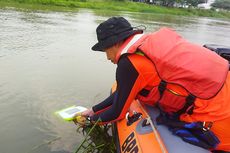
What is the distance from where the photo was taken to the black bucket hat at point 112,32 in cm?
303

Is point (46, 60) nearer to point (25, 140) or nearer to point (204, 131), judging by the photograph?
point (25, 140)

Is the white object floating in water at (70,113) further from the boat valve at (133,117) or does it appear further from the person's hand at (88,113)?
the boat valve at (133,117)

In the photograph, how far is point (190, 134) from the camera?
277cm

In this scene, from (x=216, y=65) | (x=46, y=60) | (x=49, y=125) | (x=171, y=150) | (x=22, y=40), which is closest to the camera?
(x=171, y=150)

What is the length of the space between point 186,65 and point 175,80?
147 millimetres

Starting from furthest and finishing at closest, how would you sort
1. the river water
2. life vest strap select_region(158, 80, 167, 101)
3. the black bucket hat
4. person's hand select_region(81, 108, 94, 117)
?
the river water, person's hand select_region(81, 108, 94, 117), the black bucket hat, life vest strap select_region(158, 80, 167, 101)

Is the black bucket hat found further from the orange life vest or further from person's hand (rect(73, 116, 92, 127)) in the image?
person's hand (rect(73, 116, 92, 127))

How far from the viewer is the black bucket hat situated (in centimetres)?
303

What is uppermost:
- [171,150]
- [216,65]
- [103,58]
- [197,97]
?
[216,65]

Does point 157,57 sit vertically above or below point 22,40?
above

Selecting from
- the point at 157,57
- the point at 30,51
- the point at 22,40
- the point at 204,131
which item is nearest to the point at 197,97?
the point at 204,131

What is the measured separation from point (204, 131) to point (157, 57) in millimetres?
689

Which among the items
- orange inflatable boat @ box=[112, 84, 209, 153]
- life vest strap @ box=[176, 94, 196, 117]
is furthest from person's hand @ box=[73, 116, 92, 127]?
life vest strap @ box=[176, 94, 196, 117]

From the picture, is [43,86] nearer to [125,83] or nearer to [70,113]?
[70,113]
